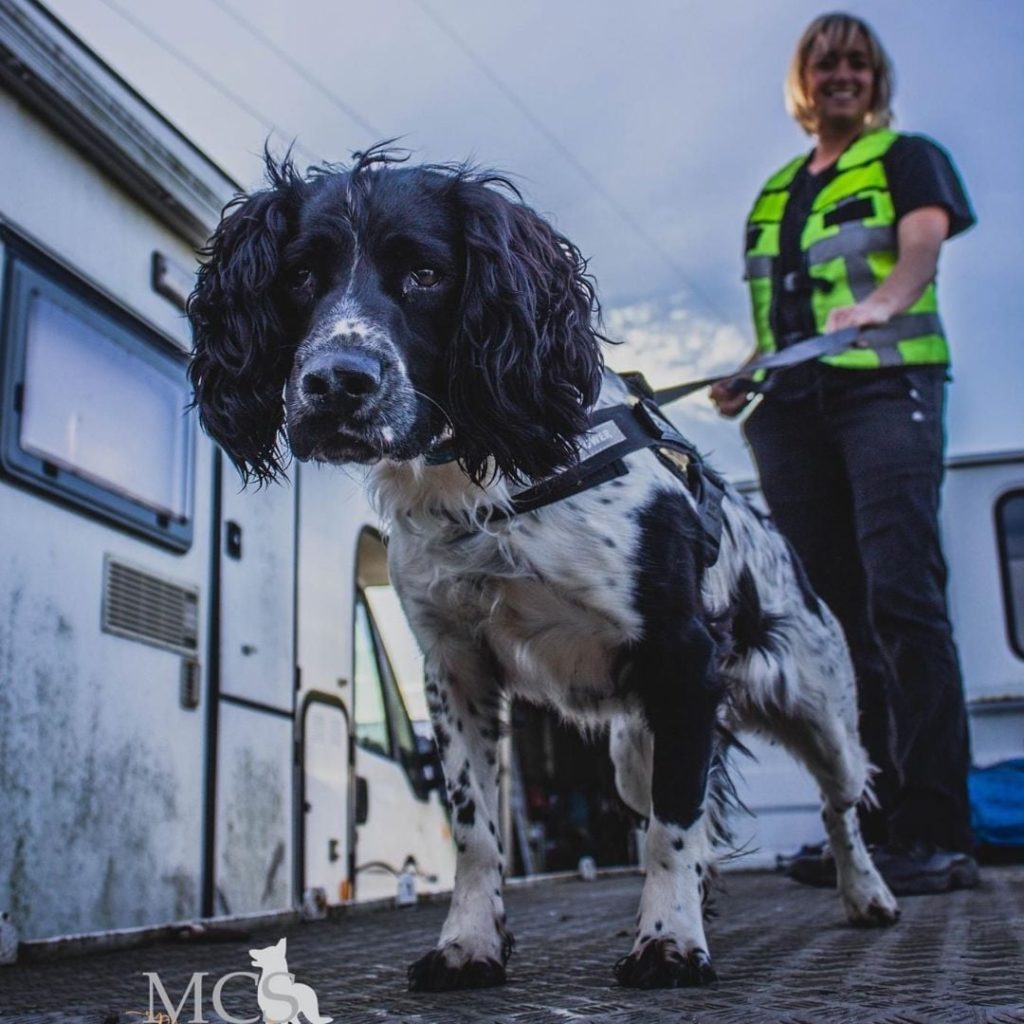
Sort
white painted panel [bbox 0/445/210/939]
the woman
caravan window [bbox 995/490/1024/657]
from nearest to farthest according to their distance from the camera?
white painted panel [bbox 0/445/210/939] < the woman < caravan window [bbox 995/490/1024/657]

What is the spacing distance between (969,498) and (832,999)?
178 inches

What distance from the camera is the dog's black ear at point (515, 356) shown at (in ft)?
8.14

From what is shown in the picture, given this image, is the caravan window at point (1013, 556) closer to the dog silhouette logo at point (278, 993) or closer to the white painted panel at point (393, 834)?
the white painted panel at point (393, 834)

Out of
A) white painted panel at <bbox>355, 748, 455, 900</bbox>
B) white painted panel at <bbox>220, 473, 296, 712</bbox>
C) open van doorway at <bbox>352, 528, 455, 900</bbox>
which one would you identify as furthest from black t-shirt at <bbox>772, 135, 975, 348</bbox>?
white painted panel at <bbox>355, 748, 455, 900</bbox>

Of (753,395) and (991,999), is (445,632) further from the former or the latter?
(753,395)

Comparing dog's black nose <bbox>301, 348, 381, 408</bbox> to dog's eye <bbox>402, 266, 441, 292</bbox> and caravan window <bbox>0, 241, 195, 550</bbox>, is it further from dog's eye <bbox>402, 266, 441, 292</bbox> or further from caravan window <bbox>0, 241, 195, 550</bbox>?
caravan window <bbox>0, 241, 195, 550</bbox>

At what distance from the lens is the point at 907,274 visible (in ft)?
13.2

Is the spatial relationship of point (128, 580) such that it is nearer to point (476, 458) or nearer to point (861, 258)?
point (476, 458)

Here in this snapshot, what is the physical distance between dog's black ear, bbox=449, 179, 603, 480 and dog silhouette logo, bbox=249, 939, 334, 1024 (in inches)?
44.3

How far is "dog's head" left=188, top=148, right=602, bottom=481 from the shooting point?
92.8 inches

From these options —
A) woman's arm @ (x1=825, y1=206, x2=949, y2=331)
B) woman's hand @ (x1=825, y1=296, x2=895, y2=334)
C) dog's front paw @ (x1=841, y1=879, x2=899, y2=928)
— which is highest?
woman's arm @ (x1=825, y1=206, x2=949, y2=331)

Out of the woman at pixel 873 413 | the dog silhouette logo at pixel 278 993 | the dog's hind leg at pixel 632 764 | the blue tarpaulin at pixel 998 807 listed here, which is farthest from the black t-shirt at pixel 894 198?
the dog silhouette logo at pixel 278 993

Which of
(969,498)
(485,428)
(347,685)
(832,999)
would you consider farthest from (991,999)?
(969,498)

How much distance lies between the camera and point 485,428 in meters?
2.51
